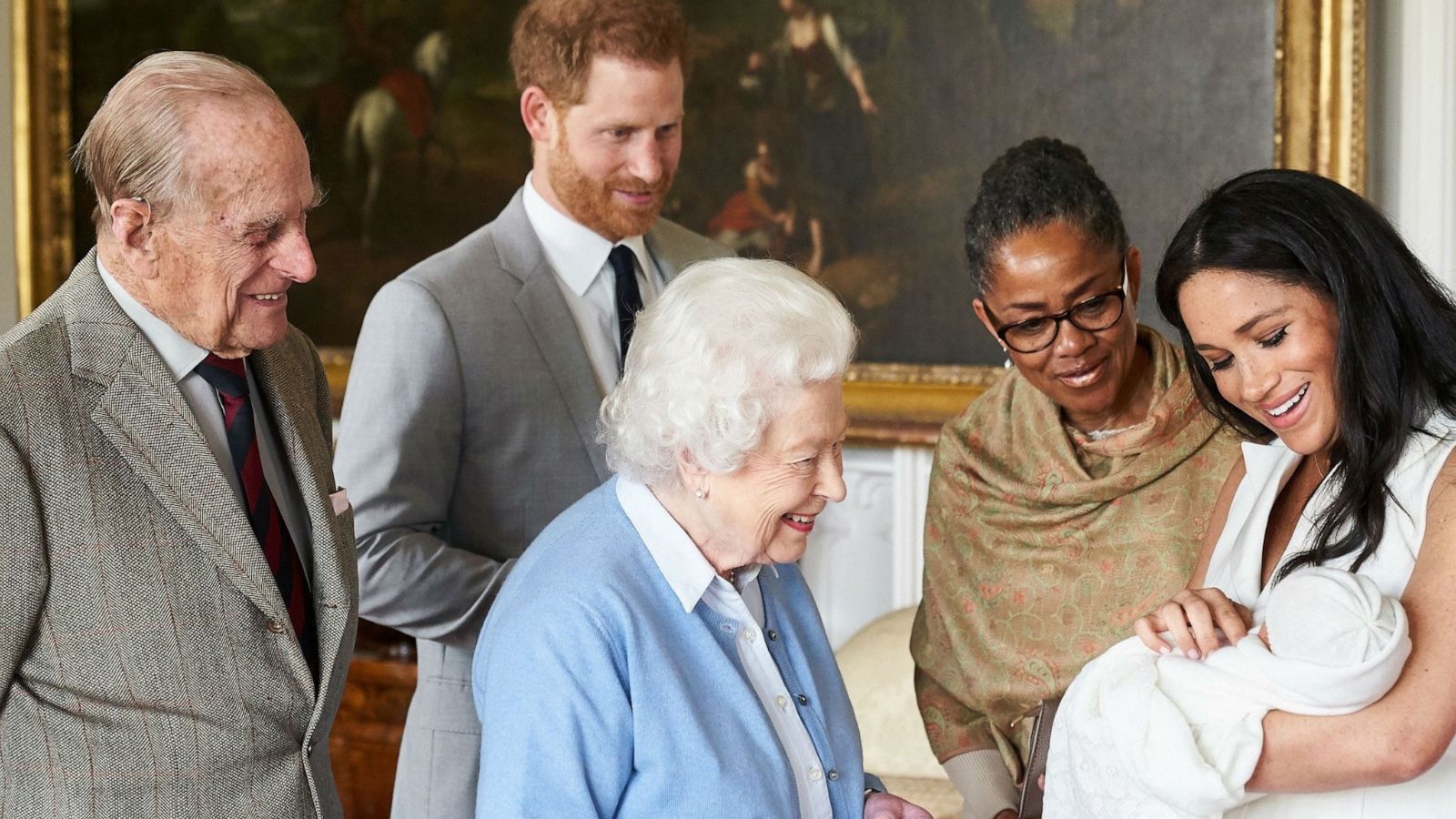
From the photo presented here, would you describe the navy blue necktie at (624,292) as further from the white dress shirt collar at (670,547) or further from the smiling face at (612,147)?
the white dress shirt collar at (670,547)

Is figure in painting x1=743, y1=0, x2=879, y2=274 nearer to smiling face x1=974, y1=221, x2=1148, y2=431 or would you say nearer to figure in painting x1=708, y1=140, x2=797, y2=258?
figure in painting x1=708, y1=140, x2=797, y2=258

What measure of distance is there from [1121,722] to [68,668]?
1.46m

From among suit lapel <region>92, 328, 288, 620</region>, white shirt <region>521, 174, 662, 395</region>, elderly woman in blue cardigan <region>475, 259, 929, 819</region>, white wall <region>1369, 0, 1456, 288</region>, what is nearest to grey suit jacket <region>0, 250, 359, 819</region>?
suit lapel <region>92, 328, 288, 620</region>

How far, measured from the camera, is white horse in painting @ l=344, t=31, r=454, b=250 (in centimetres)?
555

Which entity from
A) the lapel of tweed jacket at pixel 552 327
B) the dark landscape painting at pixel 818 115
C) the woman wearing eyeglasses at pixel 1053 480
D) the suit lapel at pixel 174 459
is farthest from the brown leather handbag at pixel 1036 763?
the dark landscape painting at pixel 818 115

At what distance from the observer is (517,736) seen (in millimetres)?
2014

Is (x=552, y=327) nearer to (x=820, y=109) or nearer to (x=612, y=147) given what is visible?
(x=612, y=147)

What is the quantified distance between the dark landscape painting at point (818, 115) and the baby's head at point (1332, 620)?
2.49m

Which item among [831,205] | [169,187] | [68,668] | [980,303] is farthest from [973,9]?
[68,668]

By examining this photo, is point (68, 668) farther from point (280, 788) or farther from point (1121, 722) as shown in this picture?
point (1121, 722)

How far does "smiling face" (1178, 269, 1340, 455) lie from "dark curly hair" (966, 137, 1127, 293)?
0.63 m

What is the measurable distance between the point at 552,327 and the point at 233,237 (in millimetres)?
1023

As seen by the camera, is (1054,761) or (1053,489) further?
(1053,489)

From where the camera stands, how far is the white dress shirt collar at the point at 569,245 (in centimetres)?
322
